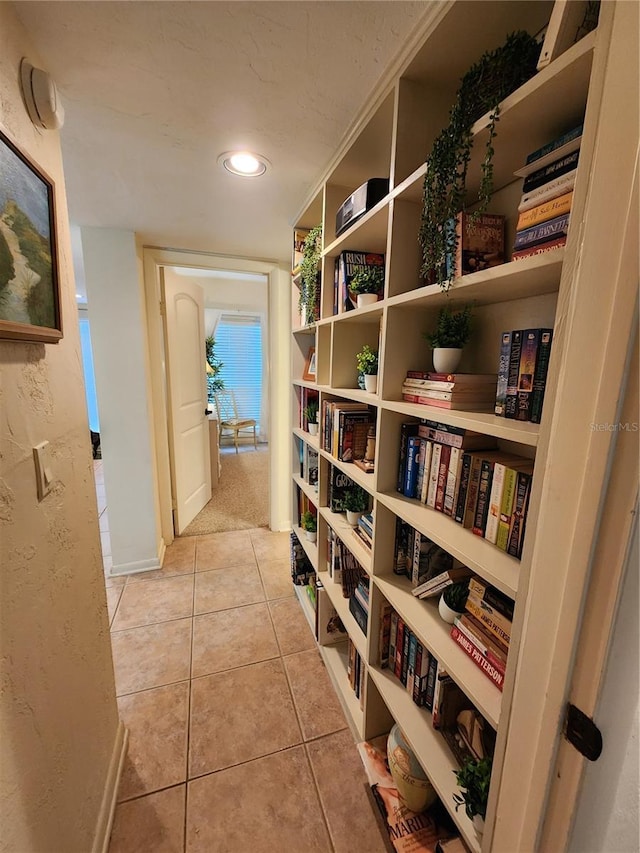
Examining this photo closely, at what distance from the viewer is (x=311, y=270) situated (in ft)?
5.49

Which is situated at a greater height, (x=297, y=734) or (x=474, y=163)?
(x=474, y=163)

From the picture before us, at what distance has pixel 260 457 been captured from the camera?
16.9 feet

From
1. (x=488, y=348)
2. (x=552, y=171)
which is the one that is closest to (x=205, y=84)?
(x=552, y=171)

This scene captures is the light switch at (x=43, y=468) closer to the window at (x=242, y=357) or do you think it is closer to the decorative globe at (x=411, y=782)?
the decorative globe at (x=411, y=782)

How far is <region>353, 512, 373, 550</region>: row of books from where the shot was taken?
4.29ft

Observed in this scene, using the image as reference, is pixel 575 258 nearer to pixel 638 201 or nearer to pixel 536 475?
pixel 638 201

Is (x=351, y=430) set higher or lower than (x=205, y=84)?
lower

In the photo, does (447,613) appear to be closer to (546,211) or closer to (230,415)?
(546,211)

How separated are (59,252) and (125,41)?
0.52 metres

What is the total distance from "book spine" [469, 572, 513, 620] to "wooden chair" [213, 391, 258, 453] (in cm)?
489

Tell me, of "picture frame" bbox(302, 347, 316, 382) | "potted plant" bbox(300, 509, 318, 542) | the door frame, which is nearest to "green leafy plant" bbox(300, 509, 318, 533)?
"potted plant" bbox(300, 509, 318, 542)

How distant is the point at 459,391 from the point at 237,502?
119 inches

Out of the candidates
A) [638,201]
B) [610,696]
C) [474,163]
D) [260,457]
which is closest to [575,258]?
[638,201]

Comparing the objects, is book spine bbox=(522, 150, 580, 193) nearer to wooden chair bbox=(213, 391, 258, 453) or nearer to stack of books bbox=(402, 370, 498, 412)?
stack of books bbox=(402, 370, 498, 412)
